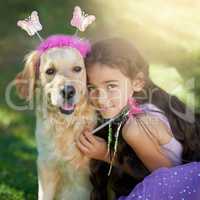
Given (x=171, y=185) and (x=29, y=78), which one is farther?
(x=29, y=78)

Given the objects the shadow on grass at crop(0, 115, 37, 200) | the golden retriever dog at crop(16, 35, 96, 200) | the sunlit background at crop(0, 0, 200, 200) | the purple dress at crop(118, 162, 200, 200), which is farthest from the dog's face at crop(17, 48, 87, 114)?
the sunlit background at crop(0, 0, 200, 200)

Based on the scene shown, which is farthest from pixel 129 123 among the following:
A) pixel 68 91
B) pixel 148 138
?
pixel 68 91

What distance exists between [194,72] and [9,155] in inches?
62.2

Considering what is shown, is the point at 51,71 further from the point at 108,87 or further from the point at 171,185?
the point at 171,185

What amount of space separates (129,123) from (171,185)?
1.12 ft

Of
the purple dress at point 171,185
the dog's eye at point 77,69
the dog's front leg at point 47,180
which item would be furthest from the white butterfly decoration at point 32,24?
the purple dress at point 171,185

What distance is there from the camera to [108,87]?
2.96 meters

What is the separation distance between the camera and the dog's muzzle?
2877 millimetres

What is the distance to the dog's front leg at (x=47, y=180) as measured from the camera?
3109 millimetres

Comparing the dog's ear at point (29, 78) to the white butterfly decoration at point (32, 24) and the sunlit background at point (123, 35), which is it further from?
the sunlit background at point (123, 35)

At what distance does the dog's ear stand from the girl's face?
0.83 ft

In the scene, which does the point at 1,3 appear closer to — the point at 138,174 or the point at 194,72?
the point at 194,72

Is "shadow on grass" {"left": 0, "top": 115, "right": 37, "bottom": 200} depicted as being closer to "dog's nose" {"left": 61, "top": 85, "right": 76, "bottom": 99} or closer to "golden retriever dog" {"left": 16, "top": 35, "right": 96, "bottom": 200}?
"golden retriever dog" {"left": 16, "top": 35, "right": 96, "bottom": 200}

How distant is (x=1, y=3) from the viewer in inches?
223
